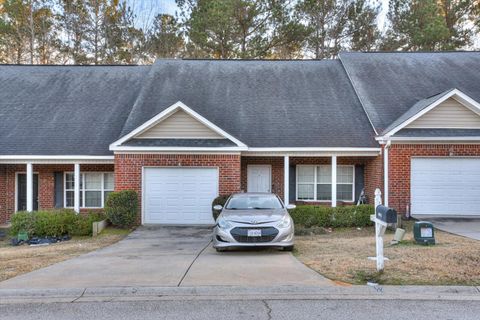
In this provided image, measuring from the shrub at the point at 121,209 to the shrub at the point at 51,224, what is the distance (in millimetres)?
692

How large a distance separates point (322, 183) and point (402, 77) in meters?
6.58

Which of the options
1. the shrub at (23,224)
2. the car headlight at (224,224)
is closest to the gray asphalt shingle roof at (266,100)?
the shrub at (23,224)

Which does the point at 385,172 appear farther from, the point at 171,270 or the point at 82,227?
the point at 82,227

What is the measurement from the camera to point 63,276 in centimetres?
787

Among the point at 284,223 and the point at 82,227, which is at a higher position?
the point at 284,223

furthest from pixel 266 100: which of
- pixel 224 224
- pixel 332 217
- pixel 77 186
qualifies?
pixel 224 224

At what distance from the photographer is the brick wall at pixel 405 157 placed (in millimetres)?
15812

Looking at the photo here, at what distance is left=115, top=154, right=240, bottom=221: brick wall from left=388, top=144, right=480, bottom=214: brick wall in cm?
565

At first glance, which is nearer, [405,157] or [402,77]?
[405,157]

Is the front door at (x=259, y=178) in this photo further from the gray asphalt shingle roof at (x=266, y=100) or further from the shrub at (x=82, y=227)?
the shrub at (x=82, y=227)

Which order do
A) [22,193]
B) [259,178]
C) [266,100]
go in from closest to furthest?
[259,178], [22,193], [266,100]

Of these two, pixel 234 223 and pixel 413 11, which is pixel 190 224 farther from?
pixel 413 11

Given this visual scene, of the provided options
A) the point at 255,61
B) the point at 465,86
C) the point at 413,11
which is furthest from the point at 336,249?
the point at 413,11

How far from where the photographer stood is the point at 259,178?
18406 mm
